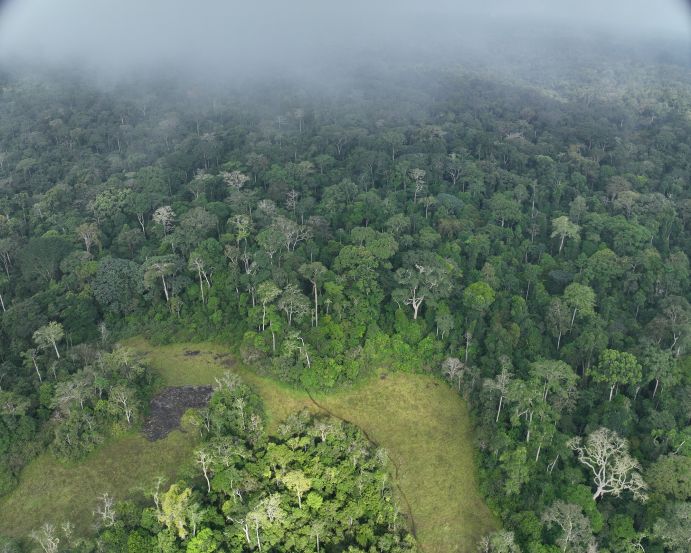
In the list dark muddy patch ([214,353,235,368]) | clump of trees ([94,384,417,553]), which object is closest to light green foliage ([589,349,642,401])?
clump of trees ([94,384,417,553])

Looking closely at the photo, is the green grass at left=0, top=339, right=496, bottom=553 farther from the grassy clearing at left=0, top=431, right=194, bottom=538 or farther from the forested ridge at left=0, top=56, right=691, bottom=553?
the forested ridge at left=0, top=56, right=691, bottom=553

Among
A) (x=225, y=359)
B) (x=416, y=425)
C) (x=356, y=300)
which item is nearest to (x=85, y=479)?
(x=225, y=359)

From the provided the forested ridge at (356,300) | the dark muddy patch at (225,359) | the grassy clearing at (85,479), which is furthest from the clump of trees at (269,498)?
the dark muddy patch at (225,359)

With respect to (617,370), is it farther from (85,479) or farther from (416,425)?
(85,479)

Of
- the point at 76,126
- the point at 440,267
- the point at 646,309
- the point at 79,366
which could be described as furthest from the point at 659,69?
the point at 79,366

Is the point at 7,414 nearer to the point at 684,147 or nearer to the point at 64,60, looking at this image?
the point at 684,147

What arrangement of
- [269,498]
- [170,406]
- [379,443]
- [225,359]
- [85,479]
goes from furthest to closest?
[225,359], [170,406], [379,443], [85,479], [269,498]
